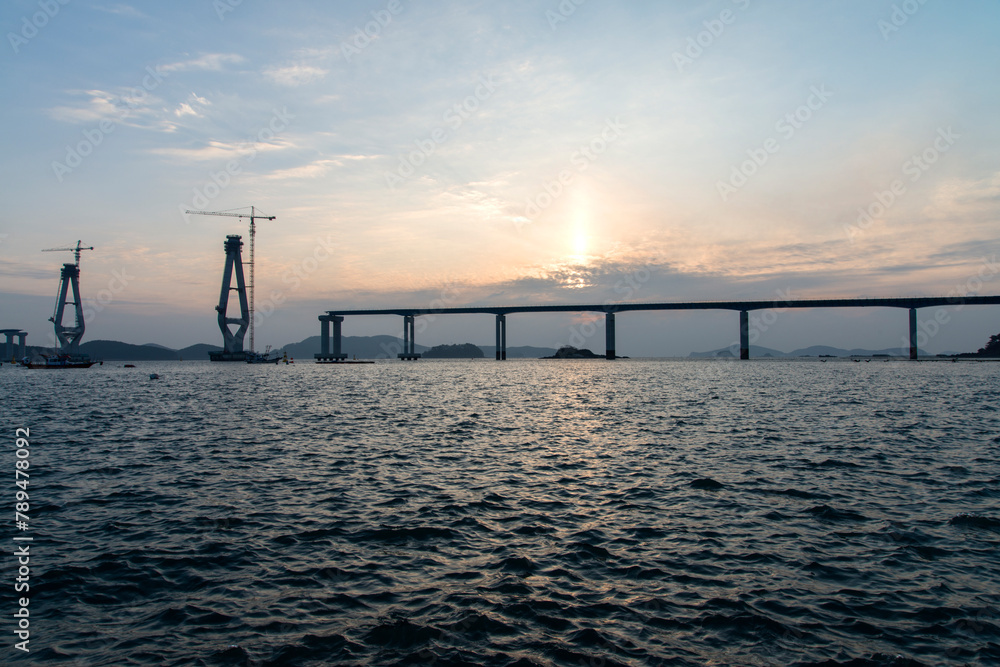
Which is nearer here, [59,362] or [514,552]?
[514,552]

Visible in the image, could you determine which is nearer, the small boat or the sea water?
the sea water

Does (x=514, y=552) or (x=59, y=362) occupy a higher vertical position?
(x=59, y=362)

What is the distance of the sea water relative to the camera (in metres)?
8.65

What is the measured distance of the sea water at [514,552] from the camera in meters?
8.65

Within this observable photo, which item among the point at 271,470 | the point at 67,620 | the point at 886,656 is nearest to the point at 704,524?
the point at 886,656

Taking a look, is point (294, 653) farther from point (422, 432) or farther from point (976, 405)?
point (976, 405)

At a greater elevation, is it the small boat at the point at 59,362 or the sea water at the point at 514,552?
the small boat at the point at 59,362

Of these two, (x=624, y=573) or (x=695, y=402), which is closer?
(x=624, y=573)

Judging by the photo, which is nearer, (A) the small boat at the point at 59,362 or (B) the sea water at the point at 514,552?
(B) the sea water at the point at 514,552

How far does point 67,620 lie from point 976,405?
59955 millimetres

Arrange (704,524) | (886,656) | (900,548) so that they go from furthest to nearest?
1. (704,524)
2. (900,548)
3. (886,656)

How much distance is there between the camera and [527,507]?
16.3 m

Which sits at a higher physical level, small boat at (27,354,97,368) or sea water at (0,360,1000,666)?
small boat at (27,354,97,368)

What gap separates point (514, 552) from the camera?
1264cm
